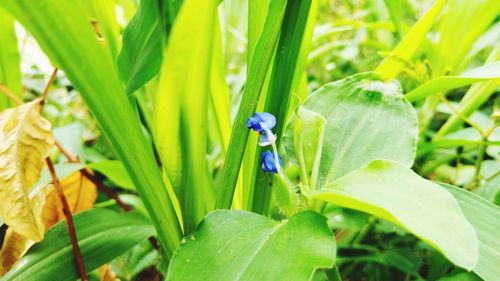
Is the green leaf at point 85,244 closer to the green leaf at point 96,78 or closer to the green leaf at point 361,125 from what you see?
the green leaf at point 96,78

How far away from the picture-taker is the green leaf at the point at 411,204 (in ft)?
0.99

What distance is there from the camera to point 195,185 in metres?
0.50

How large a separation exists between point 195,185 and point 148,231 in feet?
0.56

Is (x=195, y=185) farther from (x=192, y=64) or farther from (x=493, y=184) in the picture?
(x=493, y=184)

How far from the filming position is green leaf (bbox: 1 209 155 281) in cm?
53

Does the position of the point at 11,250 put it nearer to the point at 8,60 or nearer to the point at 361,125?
the point at 8,60

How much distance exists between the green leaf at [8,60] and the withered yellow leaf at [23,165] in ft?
0.82

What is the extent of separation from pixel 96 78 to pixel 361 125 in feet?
1.01

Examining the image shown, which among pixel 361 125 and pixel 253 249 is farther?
pixel 361 125

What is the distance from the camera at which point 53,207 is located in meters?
0.70

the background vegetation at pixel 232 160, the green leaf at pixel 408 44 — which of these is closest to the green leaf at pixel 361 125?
the background vegetation at pixel 232 160

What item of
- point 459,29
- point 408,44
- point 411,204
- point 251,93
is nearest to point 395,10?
point 459,29

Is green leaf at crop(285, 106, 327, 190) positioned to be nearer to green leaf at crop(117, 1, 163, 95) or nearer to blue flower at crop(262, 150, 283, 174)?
blue flower at crop(262, 150, 283, 174)

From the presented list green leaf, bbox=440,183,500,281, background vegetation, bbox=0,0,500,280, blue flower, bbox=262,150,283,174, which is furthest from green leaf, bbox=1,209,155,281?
green leaf, bbox=440,183,500,281
